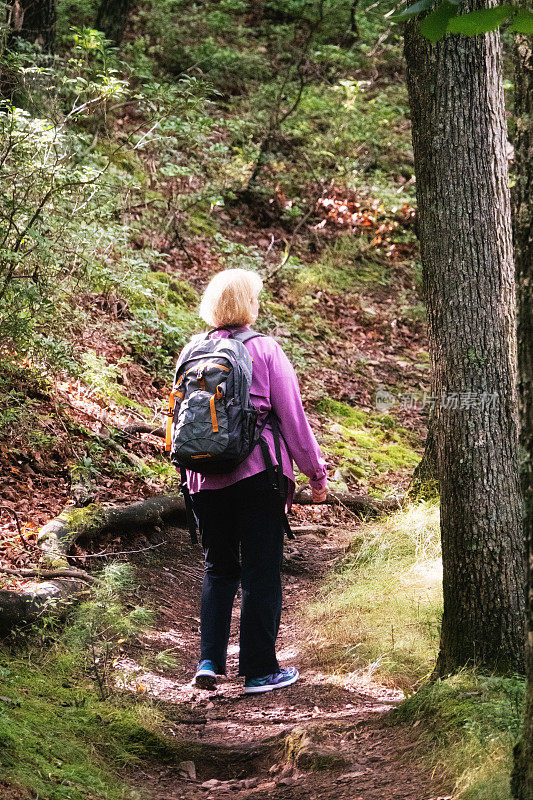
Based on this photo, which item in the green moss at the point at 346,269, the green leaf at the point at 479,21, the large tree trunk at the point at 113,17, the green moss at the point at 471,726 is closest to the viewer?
the green leaf at the point at 479,21

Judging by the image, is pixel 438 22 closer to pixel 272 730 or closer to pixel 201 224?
pixel 272 730

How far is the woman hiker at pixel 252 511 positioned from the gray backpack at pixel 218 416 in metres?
0.09

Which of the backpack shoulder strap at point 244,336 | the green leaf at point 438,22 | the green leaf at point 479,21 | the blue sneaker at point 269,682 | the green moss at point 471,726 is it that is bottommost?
the blue sneaker at point 269,682

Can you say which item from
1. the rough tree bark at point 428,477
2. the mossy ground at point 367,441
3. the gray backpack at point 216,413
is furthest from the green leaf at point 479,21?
the mossy ground at point 367,441

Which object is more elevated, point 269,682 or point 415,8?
point 415,8

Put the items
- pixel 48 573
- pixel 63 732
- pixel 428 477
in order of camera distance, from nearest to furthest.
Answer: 1. pixel 63 732
2. pixel 48 573
3. pixel 428 477

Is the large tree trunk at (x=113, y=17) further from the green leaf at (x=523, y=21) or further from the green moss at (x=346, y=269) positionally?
the green leaf at (x=523, y=21)

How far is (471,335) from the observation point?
348cm

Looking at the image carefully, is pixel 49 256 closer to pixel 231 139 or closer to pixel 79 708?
pixel 79 708

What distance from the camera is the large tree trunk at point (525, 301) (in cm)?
178

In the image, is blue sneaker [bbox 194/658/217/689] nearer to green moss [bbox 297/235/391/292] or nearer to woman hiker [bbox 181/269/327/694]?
woman hiker [bbox 181/269/327/694]

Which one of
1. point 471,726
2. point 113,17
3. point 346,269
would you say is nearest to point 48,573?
point 471,726

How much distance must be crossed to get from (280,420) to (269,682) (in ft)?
4.59

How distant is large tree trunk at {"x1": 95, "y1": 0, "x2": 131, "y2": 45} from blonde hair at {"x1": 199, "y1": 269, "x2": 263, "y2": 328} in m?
9.34
